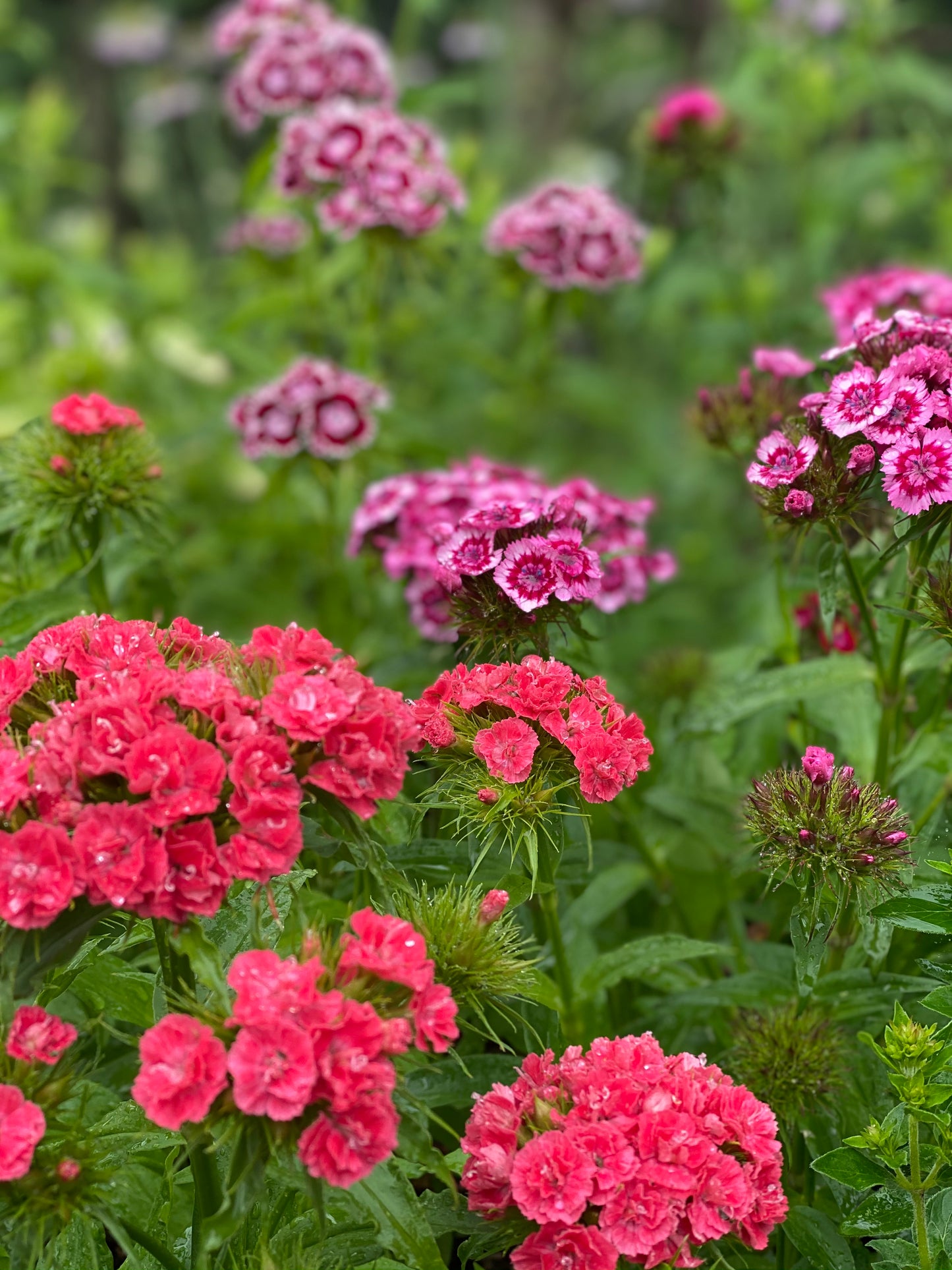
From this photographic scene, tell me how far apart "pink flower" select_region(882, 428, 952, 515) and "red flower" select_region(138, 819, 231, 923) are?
0.90 metres

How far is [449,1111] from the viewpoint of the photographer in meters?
1.84

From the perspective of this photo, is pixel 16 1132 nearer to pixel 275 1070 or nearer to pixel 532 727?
pixel 275 1070

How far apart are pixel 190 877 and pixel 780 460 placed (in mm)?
925

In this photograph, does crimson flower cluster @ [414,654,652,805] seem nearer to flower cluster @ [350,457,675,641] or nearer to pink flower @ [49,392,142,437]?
flower cluster @ [350,457,675,641]

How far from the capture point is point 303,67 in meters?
3.10

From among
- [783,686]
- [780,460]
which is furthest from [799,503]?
Answer: [783,686]

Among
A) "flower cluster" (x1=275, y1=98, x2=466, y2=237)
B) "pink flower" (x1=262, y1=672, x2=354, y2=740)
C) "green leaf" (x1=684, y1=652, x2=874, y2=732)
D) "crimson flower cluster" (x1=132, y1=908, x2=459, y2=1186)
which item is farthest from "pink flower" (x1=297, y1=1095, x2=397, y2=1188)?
"flower cluster" (x1=275, y1=98, x2=466, y2=237)

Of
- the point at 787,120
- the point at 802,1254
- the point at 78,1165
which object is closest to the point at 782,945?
the point at 802,1254

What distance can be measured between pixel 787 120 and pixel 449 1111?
3539 mm

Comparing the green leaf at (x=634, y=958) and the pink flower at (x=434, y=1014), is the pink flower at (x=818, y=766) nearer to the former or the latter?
the green leaf at (x=634, y=958)

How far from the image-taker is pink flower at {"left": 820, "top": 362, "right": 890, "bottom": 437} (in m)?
1.64

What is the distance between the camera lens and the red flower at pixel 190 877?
123 cm

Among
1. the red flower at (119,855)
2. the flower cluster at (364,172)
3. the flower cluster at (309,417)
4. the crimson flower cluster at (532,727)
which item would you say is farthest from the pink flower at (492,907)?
the flower cluster at (364,172)

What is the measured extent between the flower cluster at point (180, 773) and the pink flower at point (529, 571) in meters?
0.40
